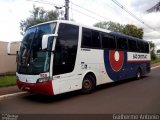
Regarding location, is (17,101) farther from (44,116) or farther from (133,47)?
(133,47)

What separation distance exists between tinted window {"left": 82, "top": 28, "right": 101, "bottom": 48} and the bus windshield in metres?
1.93

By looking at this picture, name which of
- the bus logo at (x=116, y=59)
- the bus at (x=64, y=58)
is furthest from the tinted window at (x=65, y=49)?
the bus logo at (x=116, y=59)

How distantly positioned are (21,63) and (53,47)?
173 centimetres

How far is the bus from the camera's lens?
8.55m

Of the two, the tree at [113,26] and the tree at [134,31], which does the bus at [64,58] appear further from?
the tree at [113,26]

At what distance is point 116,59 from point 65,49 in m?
4.73

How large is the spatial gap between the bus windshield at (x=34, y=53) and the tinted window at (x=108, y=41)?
12.3 feet

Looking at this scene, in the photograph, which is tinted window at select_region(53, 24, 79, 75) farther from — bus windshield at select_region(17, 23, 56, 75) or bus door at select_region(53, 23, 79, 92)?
bus windshield at select_region(17, 23, 56, 75)

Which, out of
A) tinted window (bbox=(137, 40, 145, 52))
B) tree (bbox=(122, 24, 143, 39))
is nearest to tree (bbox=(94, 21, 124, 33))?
tree (bbox=(122, 24, 143, 39))

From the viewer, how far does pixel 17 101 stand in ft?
30.7

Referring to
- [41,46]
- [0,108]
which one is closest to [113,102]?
[41,46]

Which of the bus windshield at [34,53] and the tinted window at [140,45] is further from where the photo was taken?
the tinted window at [140,45]

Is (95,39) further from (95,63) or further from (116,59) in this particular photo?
(116,59)

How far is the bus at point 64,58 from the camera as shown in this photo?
8547 mm
